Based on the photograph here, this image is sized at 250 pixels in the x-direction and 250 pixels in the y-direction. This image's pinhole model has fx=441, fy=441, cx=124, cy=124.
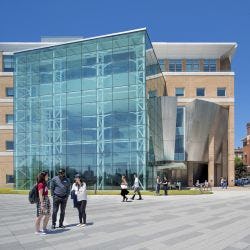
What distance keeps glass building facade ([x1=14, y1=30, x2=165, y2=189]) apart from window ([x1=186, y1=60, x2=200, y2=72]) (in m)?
18.3

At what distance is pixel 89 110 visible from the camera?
42.7m

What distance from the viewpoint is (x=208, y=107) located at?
5684cm

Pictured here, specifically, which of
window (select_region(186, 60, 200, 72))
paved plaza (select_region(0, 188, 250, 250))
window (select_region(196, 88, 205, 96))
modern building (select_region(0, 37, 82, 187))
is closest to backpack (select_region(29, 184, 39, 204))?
paved plaza (select_region(0, 188, 250, 250))

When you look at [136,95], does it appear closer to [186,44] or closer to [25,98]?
[25,98]

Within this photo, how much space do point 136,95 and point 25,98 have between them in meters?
12.9

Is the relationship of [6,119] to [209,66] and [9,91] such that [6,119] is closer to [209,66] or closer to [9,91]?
[9,91]

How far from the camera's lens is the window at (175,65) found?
213 feet

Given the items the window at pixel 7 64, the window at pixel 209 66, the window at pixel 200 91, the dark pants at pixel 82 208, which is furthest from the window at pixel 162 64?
the dark pants at pixel 82 208

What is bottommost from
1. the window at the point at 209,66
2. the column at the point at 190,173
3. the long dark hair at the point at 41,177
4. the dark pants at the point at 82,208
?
the column at the point at 190,173

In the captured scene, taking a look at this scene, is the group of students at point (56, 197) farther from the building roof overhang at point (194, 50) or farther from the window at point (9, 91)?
the building roof overhang at point (194, 50)

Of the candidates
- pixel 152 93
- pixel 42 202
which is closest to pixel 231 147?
pixel 152 93

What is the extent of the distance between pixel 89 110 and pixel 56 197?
95.5ft

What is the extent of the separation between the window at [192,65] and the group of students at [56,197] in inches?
2027

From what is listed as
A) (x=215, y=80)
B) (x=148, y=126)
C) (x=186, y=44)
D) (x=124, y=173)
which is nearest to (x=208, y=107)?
(x=215, y=80)
